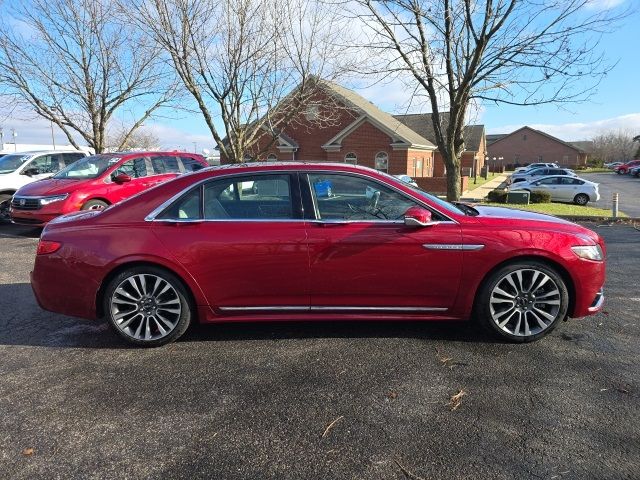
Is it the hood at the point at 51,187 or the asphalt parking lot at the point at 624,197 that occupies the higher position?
the hood at the point at 51,187

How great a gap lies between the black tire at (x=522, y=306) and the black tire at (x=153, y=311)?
8.35 feet

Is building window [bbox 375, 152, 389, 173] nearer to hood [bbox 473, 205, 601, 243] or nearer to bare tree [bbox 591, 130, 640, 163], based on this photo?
hood [bbox 473, 205, 601, 243]

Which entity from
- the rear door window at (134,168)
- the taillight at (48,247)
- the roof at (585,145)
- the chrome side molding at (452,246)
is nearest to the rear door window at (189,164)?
the rear door window at (134,168)

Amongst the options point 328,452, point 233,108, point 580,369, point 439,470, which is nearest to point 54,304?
point 328,452

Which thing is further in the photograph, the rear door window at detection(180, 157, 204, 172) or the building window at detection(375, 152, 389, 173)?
the building window at detection(375, 152, 389, 173)

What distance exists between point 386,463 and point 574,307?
242 centimetres

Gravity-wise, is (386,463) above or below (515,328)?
below

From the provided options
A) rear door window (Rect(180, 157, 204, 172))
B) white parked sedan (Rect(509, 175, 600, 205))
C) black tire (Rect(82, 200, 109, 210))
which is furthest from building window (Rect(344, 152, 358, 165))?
black tire (Rect(82, 200, 109, 210))

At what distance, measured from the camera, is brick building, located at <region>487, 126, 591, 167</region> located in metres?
83.0

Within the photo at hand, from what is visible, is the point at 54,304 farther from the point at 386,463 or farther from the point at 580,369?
the point at 580,369

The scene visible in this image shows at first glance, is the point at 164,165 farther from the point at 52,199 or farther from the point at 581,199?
the point at 581,199

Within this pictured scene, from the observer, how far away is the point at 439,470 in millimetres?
2307

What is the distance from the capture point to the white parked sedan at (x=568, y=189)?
801 inches

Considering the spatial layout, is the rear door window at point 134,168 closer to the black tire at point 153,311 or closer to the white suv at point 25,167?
the white suv at point 25,167
